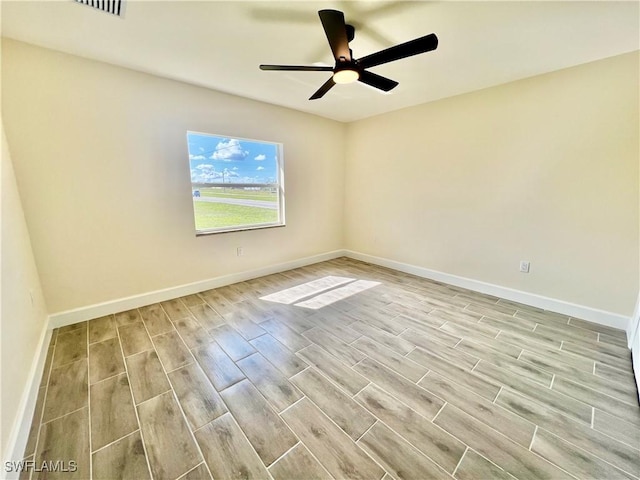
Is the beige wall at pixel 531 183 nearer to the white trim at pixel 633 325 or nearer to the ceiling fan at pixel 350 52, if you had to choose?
the white trim at pixel 633 325

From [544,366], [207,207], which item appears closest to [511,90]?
[544,366]

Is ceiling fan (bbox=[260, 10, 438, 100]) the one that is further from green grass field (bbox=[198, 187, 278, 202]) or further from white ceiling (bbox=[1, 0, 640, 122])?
green grass field (bbox=[198, 187, 278, 202])

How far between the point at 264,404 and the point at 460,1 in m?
2.76

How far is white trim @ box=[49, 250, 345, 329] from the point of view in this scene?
7.84 feet

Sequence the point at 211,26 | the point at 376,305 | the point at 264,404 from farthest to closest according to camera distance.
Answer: the point at 376,305 → the point at 211,26 → the point at 264,404

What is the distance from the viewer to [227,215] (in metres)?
3.43

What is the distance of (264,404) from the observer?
156 cm

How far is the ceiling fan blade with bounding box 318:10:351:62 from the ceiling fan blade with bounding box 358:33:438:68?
0.17 metres

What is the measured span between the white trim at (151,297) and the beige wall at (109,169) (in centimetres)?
6

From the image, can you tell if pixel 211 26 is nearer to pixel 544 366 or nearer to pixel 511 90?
pixel 511 90

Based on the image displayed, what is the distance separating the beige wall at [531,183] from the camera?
2.29 m
